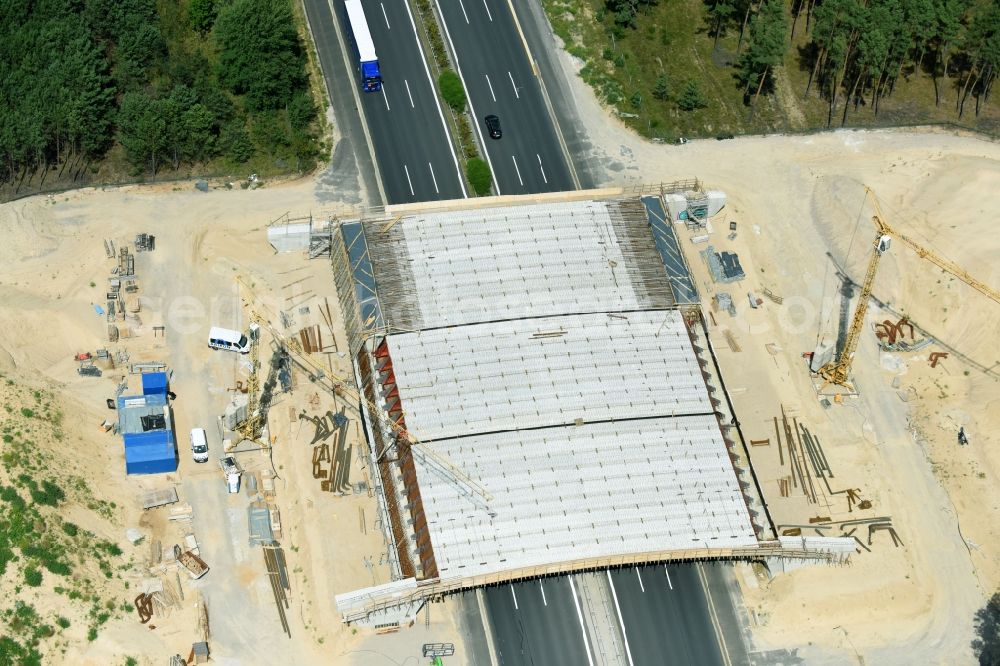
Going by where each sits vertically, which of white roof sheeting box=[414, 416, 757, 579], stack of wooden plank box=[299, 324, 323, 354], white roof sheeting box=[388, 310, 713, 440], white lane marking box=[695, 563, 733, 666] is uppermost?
stack of wooden plank box=[299, 324, 323, 354]

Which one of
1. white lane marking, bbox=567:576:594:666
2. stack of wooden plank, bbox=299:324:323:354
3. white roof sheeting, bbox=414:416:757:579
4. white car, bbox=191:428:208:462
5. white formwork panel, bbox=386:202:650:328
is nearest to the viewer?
white roof sheeting, bbox=414:416:757:579

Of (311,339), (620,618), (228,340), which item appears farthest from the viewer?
(311,339)

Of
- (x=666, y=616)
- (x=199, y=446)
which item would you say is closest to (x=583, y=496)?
(x=666, y=616)

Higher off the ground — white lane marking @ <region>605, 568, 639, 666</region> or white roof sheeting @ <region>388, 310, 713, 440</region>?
white roof sheeting @ <region>388, 310, 713, 440</region>

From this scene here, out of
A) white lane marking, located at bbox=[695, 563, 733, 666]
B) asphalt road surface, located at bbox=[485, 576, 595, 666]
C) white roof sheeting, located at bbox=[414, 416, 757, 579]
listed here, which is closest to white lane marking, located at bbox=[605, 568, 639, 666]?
asphalt road surface, located at bbox=[485, 576, 595, 666]

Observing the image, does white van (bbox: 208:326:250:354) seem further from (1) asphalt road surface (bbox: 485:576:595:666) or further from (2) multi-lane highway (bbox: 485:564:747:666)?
(2) multi-lane highway (bbox: 485:564:747:666)

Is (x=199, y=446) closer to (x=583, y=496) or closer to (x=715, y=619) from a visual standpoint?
(x=583, y=496)

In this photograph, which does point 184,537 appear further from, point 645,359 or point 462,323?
point 645,359
